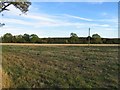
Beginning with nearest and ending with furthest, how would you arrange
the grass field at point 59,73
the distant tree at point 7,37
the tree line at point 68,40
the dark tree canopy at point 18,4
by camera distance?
the grass field at point 59,73, the dark tree canopy at point 18,4, the distant tree at point 7,37, the tree line at point 68,40

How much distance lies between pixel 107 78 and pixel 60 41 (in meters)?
29.9

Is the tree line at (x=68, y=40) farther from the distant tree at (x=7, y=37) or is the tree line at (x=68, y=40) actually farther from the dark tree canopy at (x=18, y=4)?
the dark tree canopy at (x=18, y=4)

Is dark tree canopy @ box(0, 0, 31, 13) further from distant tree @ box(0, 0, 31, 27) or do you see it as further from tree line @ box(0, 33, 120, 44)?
tree line @ box(0, 33, 120, 44)

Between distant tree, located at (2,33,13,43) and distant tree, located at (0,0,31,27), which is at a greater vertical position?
distant tree, located at (0,0,31,27)

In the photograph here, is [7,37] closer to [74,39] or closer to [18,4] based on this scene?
[74,39]

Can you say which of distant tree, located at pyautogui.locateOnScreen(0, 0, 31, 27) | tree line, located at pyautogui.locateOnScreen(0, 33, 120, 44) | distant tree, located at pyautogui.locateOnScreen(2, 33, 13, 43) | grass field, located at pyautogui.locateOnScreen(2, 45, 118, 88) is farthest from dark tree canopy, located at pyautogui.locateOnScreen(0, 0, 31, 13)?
tree line, located at pyautogui.locateOnScreen(0, 33, 120, 44)

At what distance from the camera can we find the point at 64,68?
13.8m

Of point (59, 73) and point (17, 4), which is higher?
point (17, 4)

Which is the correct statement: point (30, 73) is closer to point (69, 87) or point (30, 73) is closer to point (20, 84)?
point (20, 84)

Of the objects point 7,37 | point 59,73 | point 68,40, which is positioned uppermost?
point 7,37

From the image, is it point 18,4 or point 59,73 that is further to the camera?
point 18,4

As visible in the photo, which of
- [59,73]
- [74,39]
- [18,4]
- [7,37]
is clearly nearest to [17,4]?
[18,4]

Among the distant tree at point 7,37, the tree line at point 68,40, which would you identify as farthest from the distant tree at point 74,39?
the distant tree at point 7,37

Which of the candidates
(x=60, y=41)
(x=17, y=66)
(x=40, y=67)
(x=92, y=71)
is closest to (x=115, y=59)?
(x=92, y=71)
